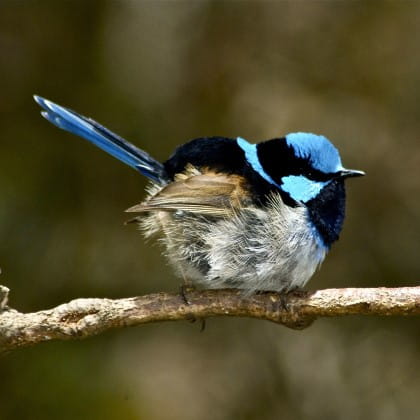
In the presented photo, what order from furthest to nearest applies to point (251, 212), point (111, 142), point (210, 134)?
1. point (210, 134)
2. point (111, 142)
3. point (251, 212)

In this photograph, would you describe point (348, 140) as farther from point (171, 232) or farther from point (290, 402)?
point (171, 232)

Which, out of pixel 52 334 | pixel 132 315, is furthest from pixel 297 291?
pixel 52 334

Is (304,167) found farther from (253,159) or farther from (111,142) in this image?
(111,142)

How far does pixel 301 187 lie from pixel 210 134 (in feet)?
5.53

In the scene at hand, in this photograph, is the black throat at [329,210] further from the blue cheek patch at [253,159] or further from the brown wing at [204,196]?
the brown wing at [204,196]

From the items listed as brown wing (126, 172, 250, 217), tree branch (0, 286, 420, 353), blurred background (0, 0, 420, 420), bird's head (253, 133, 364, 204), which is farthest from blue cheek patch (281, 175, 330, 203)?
blurred background (0, 0, 420, 420)

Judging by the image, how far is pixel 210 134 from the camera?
525 centimetres

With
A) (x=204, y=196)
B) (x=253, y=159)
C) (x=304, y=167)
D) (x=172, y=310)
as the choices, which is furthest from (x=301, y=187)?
(x=172, y=310)

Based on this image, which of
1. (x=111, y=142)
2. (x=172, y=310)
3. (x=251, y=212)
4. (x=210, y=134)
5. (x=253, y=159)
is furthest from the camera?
(x=210, y=134)

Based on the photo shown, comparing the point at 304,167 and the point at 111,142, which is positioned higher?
the point at 111,142

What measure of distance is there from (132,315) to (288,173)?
1066 millimetres

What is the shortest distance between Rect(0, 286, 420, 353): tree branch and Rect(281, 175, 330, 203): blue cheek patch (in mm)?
558

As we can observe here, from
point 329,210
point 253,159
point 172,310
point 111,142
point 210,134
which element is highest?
point 210,134

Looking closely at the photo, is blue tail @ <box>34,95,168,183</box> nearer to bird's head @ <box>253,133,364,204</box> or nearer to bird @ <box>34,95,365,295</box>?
bird @ <box>34,95,365,295</box>
